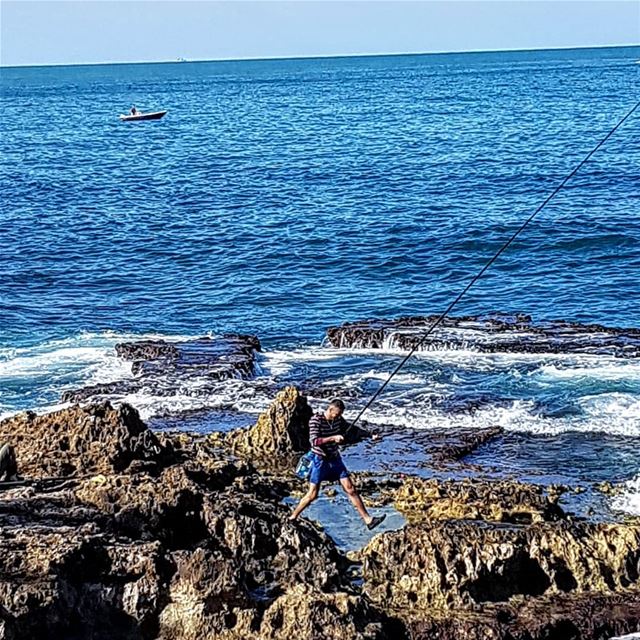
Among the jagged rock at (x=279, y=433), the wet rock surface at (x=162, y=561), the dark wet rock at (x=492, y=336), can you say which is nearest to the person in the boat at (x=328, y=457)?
the wet rock surface at (x=162, y=561)

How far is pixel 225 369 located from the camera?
2294cm

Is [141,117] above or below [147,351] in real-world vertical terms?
below

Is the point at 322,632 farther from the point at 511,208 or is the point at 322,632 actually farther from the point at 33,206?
the point at 33,206

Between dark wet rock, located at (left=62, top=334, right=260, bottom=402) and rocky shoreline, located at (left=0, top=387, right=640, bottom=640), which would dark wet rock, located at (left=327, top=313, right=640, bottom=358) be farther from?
rocky shoreline, located at (left=0, top=387, right=640, bottom=640)

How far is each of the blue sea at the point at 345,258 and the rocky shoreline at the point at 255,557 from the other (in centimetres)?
309

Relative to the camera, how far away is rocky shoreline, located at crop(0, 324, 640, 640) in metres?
10.6

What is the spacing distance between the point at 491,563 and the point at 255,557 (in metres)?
2.34

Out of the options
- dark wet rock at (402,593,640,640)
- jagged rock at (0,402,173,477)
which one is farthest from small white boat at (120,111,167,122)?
dark wet rock at (402,593,640,640)

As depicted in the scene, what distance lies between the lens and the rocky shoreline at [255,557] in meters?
10.6

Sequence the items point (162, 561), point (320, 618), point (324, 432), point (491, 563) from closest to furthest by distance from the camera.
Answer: point (320, 618) < point (162, 561) < point (491, 563) < point (324, 432)

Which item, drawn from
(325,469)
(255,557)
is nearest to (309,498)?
(325,469)

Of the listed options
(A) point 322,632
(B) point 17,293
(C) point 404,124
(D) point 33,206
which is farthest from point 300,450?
(C) point 404,124

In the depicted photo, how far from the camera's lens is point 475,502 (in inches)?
563

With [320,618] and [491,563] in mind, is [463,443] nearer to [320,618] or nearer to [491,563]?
[491,563]
